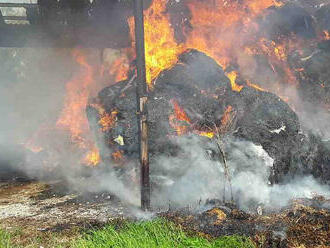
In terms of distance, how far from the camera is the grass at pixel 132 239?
17.5ft

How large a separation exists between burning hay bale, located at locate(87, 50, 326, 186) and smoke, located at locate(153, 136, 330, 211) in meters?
0.27

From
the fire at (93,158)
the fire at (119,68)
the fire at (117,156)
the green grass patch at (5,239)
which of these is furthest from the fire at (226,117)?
the green grass patch at (5,239)

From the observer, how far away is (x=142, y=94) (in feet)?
22.2

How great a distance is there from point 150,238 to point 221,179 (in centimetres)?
319

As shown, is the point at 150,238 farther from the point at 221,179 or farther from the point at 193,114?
the point at 193,114

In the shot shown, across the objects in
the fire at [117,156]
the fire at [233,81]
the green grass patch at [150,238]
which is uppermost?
the fire at [233,81]

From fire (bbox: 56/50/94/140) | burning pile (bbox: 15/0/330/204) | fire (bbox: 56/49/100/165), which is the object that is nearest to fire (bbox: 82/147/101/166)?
burning pile (bbox: 15/0/330/204)

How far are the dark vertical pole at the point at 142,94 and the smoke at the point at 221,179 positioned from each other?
89cm

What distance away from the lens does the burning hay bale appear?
884cm

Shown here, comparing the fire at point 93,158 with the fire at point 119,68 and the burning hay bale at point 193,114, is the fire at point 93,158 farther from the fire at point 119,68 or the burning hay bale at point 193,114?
the fire at point 119,68

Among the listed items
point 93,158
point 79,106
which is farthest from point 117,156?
point 79,106

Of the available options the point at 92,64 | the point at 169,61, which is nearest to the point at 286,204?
the point at 169,61

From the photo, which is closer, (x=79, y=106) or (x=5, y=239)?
(x=5, y=239)

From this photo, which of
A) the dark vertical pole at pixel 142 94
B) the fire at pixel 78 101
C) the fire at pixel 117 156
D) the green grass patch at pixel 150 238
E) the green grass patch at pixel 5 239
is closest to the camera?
the green grass patch at pixel 150 238
